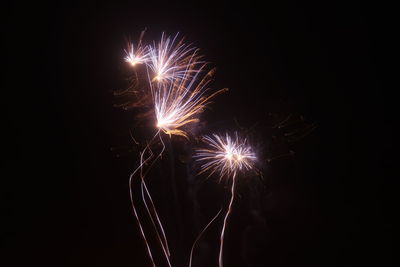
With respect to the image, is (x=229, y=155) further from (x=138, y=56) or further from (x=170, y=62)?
(x=138, y=56)

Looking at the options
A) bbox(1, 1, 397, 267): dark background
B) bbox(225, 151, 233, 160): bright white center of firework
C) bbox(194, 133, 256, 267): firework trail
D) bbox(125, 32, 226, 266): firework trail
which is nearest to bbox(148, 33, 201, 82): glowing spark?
bbox(125, 32, 226, 266): firework trail

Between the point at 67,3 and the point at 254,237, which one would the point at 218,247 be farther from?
the point at 67,3

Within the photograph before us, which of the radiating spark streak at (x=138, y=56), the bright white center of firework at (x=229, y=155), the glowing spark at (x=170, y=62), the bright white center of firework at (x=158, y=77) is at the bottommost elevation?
the bright white center of firework at (x=229, y=155)

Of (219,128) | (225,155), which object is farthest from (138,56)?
(225,155)

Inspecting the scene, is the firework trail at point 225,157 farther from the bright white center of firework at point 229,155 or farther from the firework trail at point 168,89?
the firework trail at point 168,89


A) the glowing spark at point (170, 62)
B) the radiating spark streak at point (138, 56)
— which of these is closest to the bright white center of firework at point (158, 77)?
the glowing spark at point (170, 62)

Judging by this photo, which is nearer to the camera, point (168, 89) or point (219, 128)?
point (168, 89)

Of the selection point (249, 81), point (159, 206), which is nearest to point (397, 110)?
point (249, 81)
